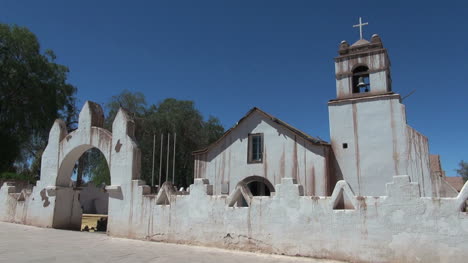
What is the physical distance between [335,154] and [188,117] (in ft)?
58.9

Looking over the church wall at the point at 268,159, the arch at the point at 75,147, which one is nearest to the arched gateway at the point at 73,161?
the arch at the point at 75,147

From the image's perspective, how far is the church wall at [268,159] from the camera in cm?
1625

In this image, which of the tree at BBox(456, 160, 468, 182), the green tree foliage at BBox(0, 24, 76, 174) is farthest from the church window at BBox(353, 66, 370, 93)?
the tree at BBox(456, 160, 468, 182)

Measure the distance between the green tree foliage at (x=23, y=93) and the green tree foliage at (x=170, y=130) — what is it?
4.88m

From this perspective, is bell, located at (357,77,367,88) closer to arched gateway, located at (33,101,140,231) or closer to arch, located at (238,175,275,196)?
arch, located at (238,175,275,196)

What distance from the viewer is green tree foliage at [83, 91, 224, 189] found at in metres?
29.3

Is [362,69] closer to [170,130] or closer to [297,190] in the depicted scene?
[297,190]

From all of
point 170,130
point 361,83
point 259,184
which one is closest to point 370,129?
point 361,83

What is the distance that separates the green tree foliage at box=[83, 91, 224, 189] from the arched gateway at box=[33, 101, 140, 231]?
15542 millimetres

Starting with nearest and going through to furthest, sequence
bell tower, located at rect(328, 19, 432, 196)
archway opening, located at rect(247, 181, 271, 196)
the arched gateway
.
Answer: the arched gateway < bell tower, located at rect(328, 19, 432, 196) < archway opening, located at rect(247, 181, 271, 196)

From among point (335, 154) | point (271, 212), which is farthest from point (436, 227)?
point (335, 154)

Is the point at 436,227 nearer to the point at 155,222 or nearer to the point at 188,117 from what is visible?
the point at 155,222

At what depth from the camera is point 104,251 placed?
8234 mm

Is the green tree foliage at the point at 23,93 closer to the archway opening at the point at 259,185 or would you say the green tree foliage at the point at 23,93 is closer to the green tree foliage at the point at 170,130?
the green tree foliage at the point at 170,130
